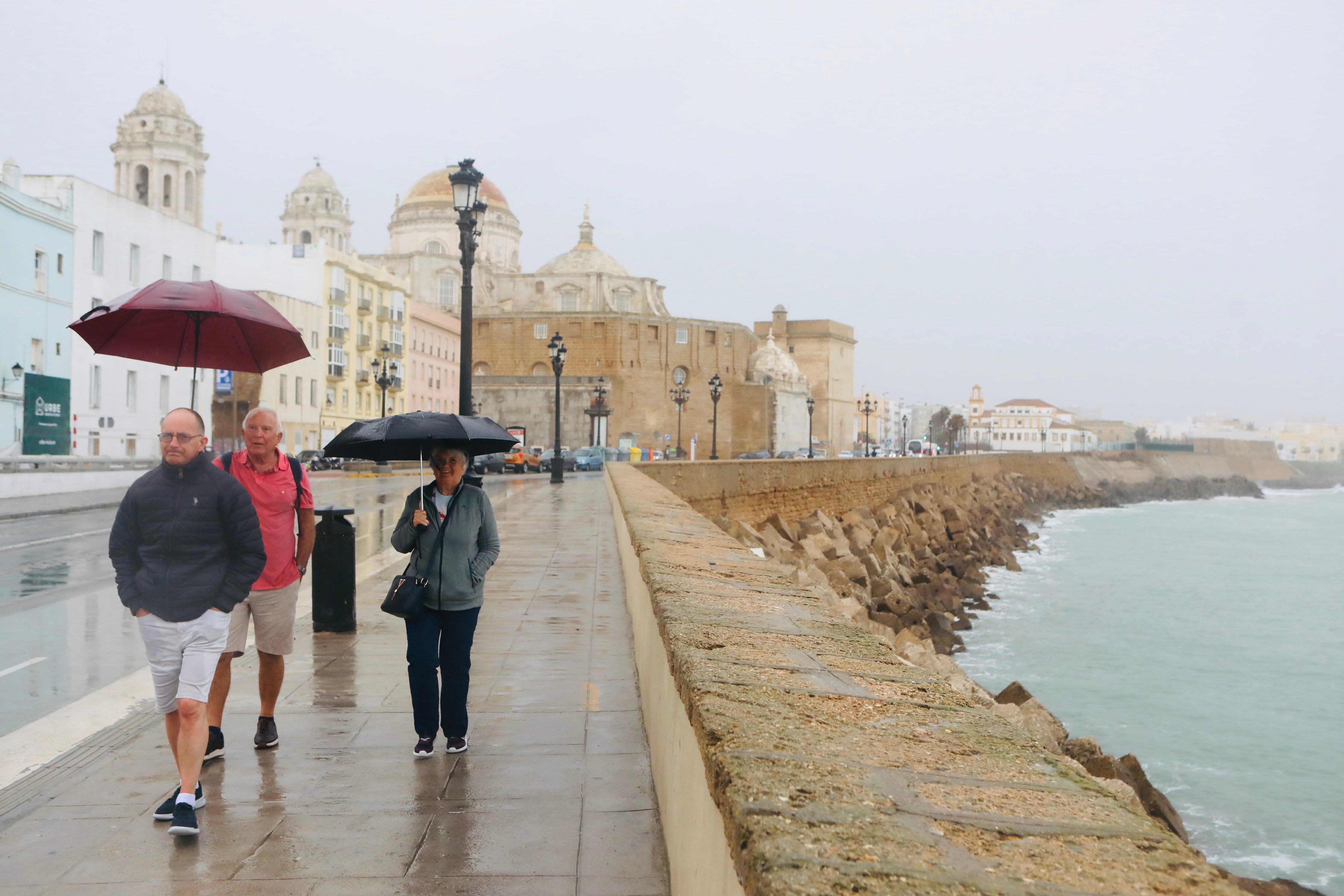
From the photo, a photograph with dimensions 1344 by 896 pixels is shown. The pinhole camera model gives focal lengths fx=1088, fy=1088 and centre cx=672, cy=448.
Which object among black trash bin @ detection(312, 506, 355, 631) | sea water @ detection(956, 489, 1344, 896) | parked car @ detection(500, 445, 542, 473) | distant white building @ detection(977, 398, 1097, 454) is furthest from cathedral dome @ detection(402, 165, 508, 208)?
distant white building @ detection(977, 398, 1097, 454)

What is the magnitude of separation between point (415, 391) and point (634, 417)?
1759cm

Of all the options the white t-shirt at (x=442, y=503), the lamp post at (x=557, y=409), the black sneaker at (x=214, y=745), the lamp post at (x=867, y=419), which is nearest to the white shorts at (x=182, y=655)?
the black sneaker at (x=214, y=745)

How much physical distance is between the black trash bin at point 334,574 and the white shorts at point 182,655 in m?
3.10

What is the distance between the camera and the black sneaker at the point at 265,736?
4781 millimetres

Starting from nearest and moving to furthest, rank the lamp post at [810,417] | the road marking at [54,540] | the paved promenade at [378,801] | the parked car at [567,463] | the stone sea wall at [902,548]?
1. the paved promenade at [378,801]
2. the stone sea wall at [902,548]
3. the road marking at [54,540]
4. the parked car at [567,463]
5. the lamp post at [810,417]

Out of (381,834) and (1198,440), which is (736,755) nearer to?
(381,834)

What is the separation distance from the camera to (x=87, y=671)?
22.7ft

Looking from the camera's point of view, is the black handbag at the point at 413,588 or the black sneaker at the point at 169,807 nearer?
the black sneaker at the point at 169,807

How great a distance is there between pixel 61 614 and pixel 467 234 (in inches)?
222

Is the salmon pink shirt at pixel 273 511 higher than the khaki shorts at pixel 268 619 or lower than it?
higher

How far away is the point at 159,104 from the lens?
55.2 meters

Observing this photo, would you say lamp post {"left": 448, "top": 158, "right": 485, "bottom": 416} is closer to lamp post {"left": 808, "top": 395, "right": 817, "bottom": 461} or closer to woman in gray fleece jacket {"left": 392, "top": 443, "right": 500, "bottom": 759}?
woman in gray fleece jacket {"left": 392, "top": 443, "right": 500, "bottom": 759}

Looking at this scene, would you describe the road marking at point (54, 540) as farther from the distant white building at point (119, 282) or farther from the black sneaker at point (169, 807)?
the distant white building at point (119, 282)

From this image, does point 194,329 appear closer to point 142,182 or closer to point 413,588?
point 413,588
